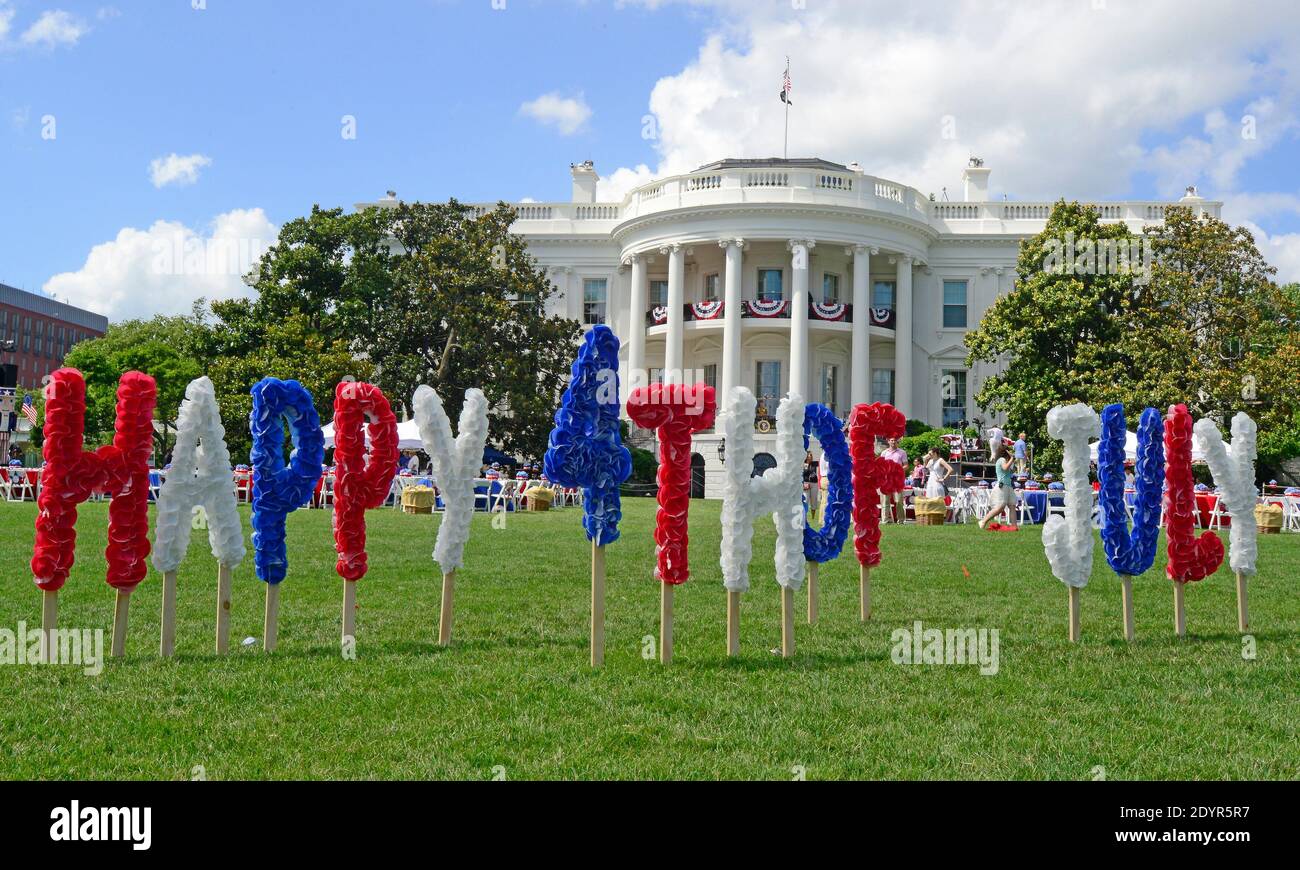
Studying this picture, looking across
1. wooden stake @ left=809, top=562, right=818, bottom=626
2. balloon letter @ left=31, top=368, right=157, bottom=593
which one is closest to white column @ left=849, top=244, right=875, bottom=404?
wooden stake @ left=809, top=562, right=818, bottom=626

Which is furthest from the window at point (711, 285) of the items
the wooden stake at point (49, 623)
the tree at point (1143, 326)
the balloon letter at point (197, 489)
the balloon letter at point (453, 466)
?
the wooden stake at point (49, 623)

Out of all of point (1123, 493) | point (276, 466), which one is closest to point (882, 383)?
point (1123, 493)

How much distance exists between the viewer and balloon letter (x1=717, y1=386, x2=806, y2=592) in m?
6.76

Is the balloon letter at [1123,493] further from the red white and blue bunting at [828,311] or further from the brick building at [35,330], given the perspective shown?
the brick building at [35,330]

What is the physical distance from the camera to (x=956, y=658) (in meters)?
6.77

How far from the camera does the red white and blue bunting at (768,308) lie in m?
38.8

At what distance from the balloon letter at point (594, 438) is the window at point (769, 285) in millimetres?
34292

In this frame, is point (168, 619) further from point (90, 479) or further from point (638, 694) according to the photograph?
point (638, 694)

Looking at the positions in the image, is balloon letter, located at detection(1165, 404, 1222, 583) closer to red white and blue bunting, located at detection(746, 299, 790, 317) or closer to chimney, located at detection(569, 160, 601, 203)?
red white and blue bunting, located at detection(746, 299, 790, 317)
